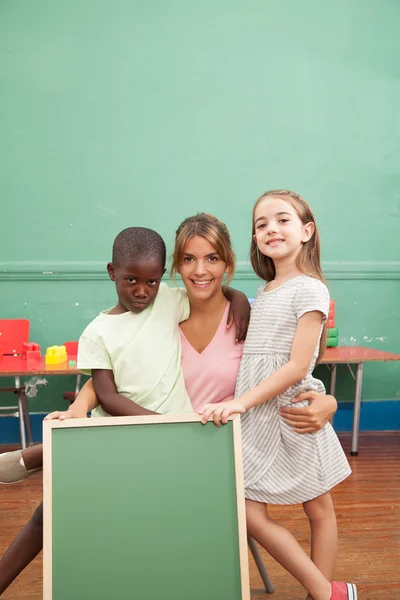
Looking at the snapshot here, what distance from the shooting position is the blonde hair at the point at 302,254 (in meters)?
1.69

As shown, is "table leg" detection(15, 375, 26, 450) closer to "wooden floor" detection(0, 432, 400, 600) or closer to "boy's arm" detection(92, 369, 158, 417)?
"wooden floor" detection(0, 432, 400, 600)

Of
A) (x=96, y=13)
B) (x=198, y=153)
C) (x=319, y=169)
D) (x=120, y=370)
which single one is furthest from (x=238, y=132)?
(x=120, y=370)

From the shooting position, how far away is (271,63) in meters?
4.84

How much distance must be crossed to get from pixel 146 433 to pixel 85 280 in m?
3.51

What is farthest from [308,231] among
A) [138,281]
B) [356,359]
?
[356,359]

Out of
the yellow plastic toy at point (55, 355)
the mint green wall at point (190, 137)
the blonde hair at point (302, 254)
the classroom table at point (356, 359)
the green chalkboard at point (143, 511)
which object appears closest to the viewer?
the green chalkboard at point (143, 511)

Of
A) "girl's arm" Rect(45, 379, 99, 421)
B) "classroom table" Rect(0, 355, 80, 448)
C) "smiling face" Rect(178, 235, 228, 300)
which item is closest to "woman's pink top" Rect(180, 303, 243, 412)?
"smiling face" Rect(178, 235, 228, 300)

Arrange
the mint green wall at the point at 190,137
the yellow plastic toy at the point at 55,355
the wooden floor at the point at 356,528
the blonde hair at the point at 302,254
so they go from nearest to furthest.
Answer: the blonde hair at the point at 302,254 < the wooden floor at the point at 356,528 < the yellow plastic toy at the point at 55,355 < the mint green wall at the point at 190,137

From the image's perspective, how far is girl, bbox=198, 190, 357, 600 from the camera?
61.6 inches

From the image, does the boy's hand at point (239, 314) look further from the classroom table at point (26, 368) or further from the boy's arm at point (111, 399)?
the classroom table at point (26, 368)

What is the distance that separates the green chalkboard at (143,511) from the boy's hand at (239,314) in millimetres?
463

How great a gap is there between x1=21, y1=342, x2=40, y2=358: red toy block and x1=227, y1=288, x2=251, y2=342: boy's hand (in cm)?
261

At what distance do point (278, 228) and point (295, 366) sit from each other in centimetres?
40

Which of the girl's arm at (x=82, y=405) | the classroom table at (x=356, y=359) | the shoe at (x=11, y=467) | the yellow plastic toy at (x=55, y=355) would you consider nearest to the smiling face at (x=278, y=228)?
the girl's arm at (x=82, y=405)
